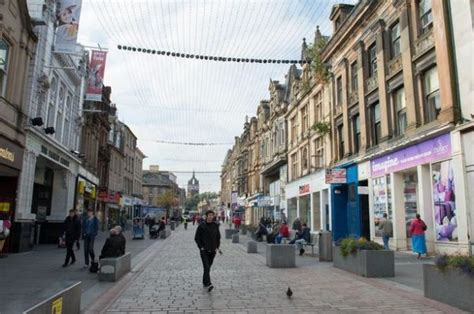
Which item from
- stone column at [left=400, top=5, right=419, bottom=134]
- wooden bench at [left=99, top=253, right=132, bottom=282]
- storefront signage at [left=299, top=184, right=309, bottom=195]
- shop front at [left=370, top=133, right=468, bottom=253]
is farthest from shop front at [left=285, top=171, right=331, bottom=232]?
wooden bench at [left=99, top=253, right=132, bottom=282]

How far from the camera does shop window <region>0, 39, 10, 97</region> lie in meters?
16.5

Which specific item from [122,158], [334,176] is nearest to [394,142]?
[334,176]

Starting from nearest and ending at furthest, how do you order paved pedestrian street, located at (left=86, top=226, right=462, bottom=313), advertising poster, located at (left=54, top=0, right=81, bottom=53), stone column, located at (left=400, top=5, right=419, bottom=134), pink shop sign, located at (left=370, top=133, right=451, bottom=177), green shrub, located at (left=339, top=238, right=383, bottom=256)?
paved pedestrian street, located at (left=86, top=226, right=462, bottom=313) < green shrub, located at (left=339, top=238, right=383, bottom=256) < pink shop sign, located at (left=370, top=133, right=451, bottom=177) < stone column, located at (left=400, top=5, right=419, bottom=134) < advertising poster, located at (left=54, top=0, right=81, bottom=53)

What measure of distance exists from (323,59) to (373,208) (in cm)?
1173

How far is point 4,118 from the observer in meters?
16.6

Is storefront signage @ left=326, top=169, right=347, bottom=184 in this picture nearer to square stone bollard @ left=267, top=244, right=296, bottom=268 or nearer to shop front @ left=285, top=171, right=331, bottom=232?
shop front @ left=285, top=171, right=331, bottom=232

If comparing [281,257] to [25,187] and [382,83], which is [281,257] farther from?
[25,187]

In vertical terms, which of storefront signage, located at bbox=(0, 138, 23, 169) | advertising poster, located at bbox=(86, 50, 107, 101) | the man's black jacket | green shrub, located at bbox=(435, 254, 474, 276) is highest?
advertising poster, located at bbox=(86, 50, 107, 101)

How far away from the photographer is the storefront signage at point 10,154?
52.6 feet

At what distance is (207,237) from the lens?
1024 cm

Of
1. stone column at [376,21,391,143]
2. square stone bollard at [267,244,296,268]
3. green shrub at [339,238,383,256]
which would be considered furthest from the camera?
stone column at [376,21,391,143]

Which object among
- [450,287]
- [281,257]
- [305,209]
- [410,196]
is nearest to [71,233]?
[281,257]

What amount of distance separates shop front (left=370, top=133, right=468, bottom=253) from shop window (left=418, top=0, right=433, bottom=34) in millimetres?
4768

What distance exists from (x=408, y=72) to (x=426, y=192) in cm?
521
